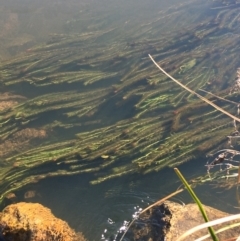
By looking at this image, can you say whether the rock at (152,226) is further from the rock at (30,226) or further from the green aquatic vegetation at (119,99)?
the green aquatic vegetation at (119,99)

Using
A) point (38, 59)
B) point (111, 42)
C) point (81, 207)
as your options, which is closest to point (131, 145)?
point (81, 207)

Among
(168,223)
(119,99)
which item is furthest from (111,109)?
(168,223)

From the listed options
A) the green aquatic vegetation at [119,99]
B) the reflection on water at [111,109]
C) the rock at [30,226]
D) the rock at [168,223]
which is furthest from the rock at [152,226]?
the green aquatic vegetation at [119,99]

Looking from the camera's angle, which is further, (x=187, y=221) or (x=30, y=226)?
(x=30, y=226)

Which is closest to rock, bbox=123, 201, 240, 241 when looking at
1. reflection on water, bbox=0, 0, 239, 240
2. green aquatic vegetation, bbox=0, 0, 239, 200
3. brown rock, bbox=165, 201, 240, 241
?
brown rock, bbox=165, 201, 240, 241

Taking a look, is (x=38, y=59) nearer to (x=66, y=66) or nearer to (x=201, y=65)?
(x=66, y=66)

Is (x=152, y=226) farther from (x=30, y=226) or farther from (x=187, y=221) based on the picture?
(x=30, y=226)

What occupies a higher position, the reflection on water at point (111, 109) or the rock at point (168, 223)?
the reflection on water at point (111, 109)

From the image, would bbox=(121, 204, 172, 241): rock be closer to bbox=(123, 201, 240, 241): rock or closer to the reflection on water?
bbox=(123, 201, 240, 241): rock
